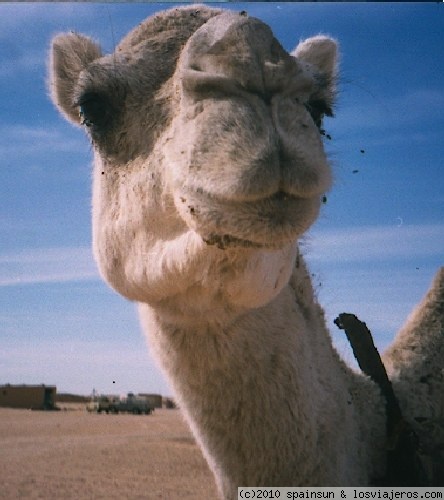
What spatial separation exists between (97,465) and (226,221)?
8632 millimetres

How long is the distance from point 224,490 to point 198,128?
127 centimetres

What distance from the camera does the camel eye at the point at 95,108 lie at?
2.23 metres

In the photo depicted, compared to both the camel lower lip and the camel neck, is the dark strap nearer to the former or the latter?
the camel neck

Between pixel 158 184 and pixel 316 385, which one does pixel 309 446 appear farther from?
pixel 158 184

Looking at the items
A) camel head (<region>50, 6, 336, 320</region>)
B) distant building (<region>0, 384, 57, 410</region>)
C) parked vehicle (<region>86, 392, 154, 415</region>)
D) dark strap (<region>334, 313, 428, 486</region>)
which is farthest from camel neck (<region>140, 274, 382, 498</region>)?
parked vehicle (<region>86, 392, 154, 415</region>)

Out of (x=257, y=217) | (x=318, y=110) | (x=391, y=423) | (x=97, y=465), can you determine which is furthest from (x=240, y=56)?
(x=97, y=465)

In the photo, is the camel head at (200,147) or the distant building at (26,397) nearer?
the camel head at (200,147)

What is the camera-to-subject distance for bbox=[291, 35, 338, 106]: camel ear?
2.49 metres

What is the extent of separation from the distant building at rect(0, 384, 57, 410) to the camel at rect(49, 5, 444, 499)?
21.7 meters

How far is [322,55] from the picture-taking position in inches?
102

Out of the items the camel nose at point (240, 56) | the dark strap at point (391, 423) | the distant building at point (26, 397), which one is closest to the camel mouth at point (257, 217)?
the camel nose at point (240, 56)

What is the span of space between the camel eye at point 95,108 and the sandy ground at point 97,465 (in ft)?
18.5

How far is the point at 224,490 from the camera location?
231 cm

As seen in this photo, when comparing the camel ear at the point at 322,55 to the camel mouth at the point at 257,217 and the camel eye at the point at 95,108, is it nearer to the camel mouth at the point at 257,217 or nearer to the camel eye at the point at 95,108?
the camel eye at the point at 95,108
